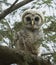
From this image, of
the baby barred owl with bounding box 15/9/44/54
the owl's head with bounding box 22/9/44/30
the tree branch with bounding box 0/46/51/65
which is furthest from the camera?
the owl's head with bounding box 22/9/44/30

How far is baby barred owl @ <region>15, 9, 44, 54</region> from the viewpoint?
4.18 metres

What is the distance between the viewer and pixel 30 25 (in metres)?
4.48

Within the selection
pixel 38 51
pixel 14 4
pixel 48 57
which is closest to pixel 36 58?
pixel 48 57

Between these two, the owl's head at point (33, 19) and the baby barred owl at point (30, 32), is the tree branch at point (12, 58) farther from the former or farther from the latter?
the owl's head at point (33, 19)

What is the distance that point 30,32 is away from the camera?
14.9 feet

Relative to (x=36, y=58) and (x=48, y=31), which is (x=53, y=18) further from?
(x=36, y=58)

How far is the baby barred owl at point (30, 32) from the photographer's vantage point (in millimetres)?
4176

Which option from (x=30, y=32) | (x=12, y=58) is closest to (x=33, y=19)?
(x=30, y=32)

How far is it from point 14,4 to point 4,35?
474mm

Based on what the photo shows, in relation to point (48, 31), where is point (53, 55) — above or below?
below

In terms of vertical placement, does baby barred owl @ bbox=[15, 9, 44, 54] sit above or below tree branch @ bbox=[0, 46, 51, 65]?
above

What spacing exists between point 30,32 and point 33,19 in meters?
0.26

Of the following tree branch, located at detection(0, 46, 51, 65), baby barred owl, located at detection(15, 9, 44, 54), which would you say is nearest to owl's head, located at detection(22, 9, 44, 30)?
baby barred owl, located at detection(15, 9, 44, 54)

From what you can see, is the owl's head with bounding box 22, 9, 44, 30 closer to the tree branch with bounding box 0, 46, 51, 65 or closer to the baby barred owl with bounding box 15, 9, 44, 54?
the baby barred owl with bounding box 15, 9, 44, 54
